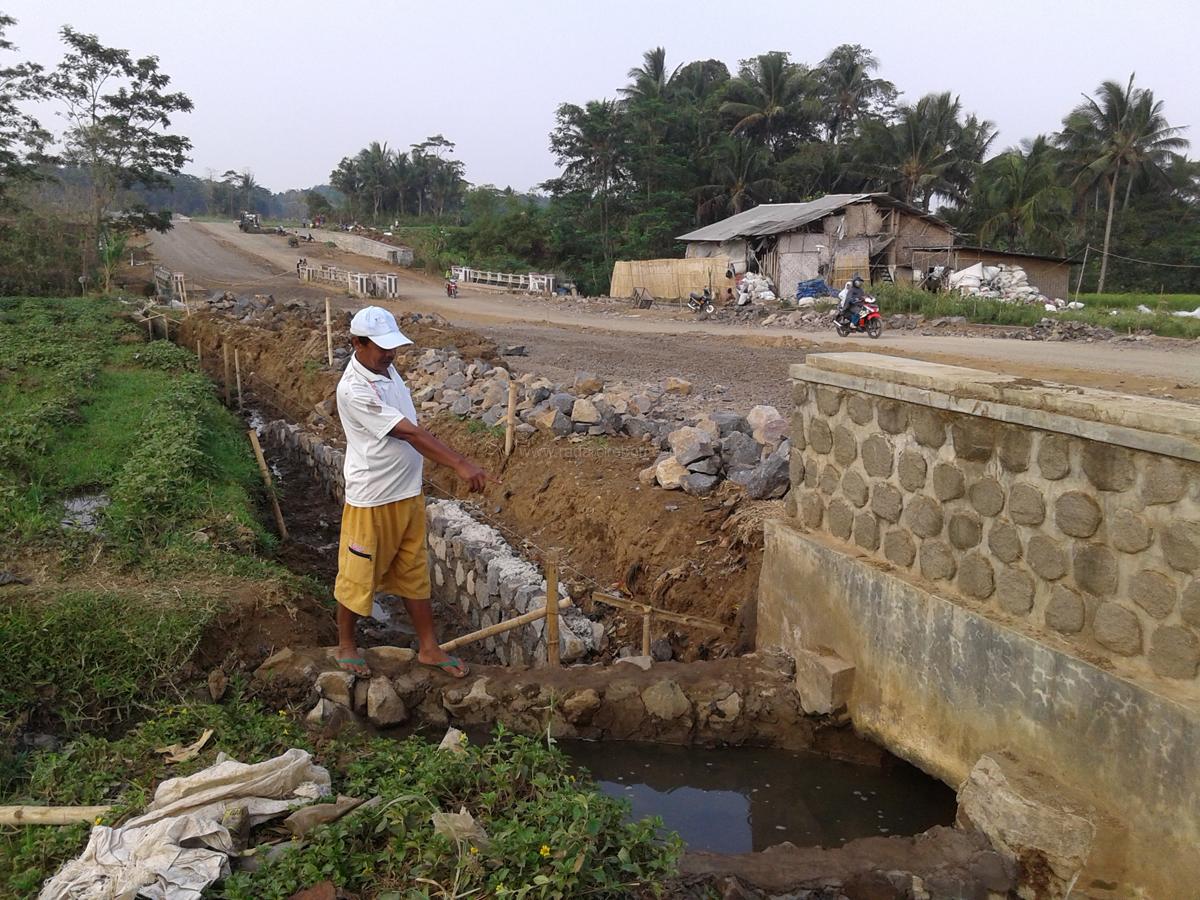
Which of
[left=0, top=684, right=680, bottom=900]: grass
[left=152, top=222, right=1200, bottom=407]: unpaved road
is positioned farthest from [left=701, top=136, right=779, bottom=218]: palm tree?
[left=0, top=684, right=680, bottom=900]: grass

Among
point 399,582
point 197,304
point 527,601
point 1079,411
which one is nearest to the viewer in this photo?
point 1079,411

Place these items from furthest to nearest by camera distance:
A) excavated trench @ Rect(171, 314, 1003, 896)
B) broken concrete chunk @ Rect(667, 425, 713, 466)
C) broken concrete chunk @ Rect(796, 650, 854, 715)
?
broken concrete chunk @ Rect(667, 425, 713, 466), broken concrete chunk @ Rect(796, 650, 854, 715), excavated trench @ Rect(171, 314, 1003, 896)

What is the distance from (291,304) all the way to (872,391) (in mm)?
21635

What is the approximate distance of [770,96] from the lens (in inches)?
1647

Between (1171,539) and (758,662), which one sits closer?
(1171,539)

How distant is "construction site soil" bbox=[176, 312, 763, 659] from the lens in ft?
20.9

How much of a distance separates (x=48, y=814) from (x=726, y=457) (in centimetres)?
536

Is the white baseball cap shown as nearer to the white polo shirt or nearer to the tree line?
the white polo shirt

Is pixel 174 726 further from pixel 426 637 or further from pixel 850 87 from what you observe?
pixel 850 87

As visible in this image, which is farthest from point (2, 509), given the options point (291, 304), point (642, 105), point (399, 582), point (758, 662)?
point (642, 105)

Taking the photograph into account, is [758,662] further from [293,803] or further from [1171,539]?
[293,803]

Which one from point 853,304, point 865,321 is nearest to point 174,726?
point 865,321

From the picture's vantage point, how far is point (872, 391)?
175 inches

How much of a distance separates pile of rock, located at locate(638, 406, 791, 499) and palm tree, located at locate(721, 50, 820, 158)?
36.7 meters
